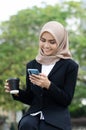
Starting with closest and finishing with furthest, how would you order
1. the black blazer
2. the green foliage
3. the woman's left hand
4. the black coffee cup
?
the woman's left hand < the black blazer < the black coffee cup < the green foliage

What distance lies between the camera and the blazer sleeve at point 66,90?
13.3 ft

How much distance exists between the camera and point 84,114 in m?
28.0

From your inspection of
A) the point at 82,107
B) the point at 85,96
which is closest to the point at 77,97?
the point at 85,96

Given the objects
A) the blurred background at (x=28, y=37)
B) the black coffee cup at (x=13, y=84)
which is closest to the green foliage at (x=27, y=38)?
the blurred background at (x=28, y=37)

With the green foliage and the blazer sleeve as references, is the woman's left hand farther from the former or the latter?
the green foliage

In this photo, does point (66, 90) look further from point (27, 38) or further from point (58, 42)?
point (27, 38)

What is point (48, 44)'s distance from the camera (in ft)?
13.8

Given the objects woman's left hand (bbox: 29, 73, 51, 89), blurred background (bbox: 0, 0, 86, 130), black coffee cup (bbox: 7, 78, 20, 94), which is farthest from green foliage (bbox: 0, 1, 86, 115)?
woman's left hand (bbox: 29, 73, 51, 89)

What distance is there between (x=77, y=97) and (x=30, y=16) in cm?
514

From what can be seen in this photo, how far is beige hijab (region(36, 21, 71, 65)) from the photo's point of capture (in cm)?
415

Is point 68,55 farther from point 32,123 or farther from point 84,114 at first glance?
point 84,114

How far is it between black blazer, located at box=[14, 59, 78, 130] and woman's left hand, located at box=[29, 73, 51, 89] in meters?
0.04

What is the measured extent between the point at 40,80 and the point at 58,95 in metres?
0.19

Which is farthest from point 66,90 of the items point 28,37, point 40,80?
point 28,37
